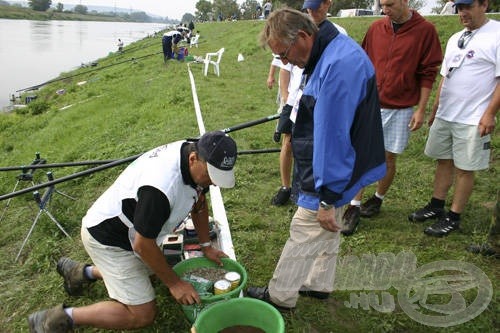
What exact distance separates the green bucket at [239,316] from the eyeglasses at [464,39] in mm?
2607

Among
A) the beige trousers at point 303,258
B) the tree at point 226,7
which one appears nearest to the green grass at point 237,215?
the beige trousers at point 303,258

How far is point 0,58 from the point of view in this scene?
28609 millimetres

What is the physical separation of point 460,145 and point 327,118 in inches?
76.6

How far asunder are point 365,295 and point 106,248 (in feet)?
6.16

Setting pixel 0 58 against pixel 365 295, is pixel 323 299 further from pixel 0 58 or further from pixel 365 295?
pixel 0 58

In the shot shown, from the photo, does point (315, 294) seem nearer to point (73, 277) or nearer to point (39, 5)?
point (73, 277)

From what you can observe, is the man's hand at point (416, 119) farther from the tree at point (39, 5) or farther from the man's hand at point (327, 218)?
the tree at point (39, 5)

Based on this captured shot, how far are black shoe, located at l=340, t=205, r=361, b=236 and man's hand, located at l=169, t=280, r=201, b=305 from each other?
1.72 m

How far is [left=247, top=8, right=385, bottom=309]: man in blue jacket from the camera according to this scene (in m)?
2.04

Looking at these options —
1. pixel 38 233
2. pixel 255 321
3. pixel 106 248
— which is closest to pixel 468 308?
pixel 255 321

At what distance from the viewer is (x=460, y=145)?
340 centimetres

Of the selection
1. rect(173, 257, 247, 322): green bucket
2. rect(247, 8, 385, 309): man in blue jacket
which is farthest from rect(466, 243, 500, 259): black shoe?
rect(173, 257, 247, 322): green bucket

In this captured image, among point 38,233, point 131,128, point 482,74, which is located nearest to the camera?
point 482,74

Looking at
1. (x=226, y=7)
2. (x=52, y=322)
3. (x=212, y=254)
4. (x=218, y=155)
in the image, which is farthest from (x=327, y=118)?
(x=226, y=7)
